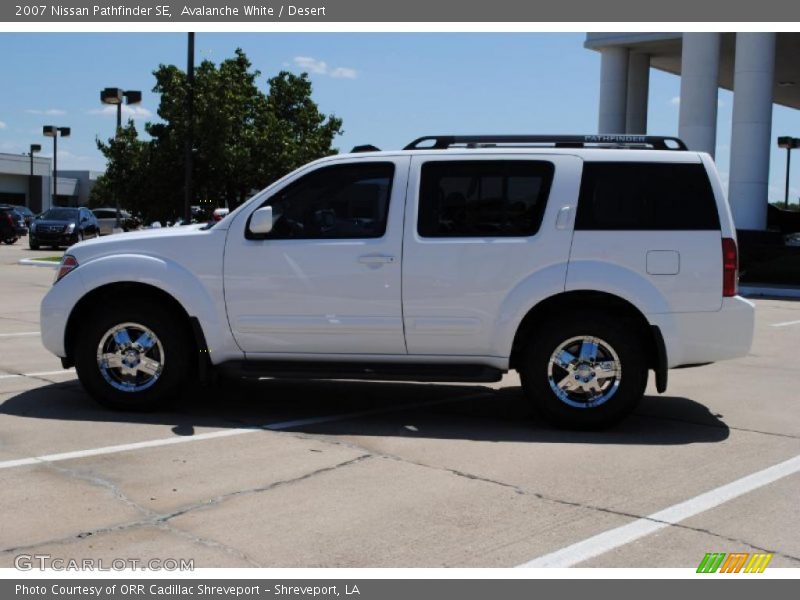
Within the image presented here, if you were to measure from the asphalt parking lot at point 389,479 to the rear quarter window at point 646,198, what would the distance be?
1.57 meters

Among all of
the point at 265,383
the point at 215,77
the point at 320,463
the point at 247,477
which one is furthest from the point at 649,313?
the point at 215,77

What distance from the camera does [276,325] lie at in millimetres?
6965

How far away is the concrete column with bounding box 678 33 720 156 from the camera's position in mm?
26672

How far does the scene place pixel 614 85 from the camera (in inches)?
1272

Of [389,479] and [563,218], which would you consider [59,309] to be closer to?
[389,479]

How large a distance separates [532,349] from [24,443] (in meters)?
3.60

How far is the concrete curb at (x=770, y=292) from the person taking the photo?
68.9 ft

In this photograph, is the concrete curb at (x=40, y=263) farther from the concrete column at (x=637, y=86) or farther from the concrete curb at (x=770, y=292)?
the concrete column at (x=637, y=86)

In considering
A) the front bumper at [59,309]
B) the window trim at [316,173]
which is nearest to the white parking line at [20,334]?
the front bumper at [59,309]

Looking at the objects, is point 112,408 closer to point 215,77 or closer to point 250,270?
point 250,270

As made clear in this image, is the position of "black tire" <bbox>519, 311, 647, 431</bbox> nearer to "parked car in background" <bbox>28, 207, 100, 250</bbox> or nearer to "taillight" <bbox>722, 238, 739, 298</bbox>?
"taillight" <bbox>722, 238, 739, 298</bbox>

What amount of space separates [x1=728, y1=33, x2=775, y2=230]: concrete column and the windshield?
23134 mm

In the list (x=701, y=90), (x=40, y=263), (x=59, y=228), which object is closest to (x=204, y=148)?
(x=40, y=263)

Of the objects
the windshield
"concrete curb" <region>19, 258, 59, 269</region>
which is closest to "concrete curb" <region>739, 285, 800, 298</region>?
"concrete curb" <region>19, 258, 59, 269</region>
